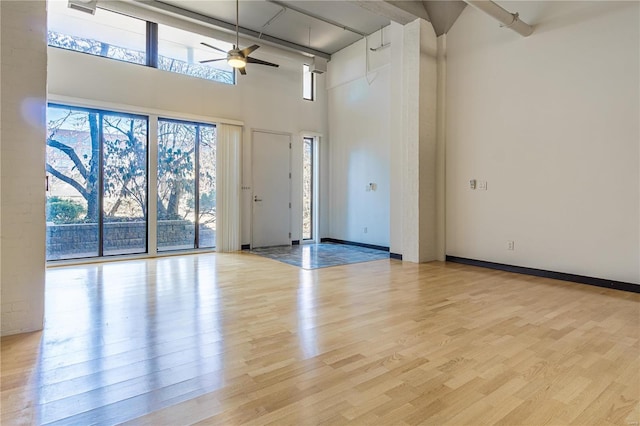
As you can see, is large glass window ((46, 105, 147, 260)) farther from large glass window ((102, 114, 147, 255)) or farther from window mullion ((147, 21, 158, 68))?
window mullion ((147, 21, 158, 68))

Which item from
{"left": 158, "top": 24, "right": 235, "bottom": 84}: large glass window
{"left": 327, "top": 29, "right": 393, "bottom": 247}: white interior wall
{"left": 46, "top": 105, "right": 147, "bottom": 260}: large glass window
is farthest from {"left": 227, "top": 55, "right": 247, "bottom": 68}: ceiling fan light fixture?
{"left": 327, "top": 29, "right": 393, "bottom": 247}: white interior wall

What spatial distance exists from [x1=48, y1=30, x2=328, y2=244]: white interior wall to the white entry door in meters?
0.15

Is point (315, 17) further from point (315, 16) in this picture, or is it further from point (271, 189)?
point (271, 189)

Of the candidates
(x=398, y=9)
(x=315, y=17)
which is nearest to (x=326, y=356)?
(x=398, y=9)

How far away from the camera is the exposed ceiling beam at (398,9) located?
17.1 ft

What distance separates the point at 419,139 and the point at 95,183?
5435 millimetres

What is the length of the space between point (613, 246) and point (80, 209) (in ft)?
24.9

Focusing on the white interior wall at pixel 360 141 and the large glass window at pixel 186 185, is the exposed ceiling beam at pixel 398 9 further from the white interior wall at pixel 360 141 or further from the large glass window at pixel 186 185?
the large glass window at pixel 186 185

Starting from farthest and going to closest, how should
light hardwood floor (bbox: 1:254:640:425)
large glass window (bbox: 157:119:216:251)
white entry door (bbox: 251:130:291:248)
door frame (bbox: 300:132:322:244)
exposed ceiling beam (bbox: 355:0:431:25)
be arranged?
1. door frame (bbox: 300:132:322:244)
2. white entry door (bbox: 251:130:291:248)
3. large glass window (bbox: 157:119:216:251)
4. exposed ceiling beam (bbox: 355:0:431:25)
5. light hardwood floor (bbox: 1:254:640:425)

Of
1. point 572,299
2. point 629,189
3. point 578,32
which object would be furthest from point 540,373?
point 578,32

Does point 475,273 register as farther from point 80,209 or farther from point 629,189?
point 80,209

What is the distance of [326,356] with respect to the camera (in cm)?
237

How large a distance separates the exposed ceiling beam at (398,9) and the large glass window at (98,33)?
3880 millimetres

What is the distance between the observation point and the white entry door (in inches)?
298
